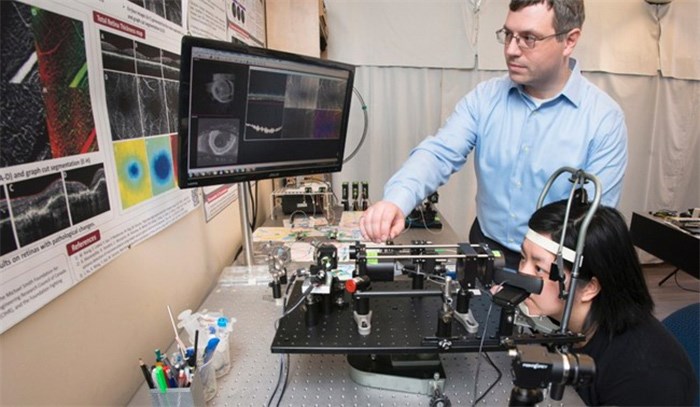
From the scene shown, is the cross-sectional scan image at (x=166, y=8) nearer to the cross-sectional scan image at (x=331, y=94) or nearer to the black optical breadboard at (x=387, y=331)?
the cross-sectional scan image at (x=331, y=94)

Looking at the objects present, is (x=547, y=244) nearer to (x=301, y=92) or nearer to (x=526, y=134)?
(x=526, y=134)

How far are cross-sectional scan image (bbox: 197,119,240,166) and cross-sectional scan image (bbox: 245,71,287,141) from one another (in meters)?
0.05

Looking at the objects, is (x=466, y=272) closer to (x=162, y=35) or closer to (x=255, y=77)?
(x=255, y=77)

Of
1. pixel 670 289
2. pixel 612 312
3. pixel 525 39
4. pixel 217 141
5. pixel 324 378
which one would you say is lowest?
pixel 670 289

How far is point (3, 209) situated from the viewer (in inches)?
20.1

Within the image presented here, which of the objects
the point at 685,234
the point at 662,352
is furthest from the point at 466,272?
the point at 685,234

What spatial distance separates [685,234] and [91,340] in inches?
134

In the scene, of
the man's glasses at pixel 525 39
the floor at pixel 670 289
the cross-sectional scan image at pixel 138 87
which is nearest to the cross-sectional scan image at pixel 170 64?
the cross-sectional scan image at pixel 138 87

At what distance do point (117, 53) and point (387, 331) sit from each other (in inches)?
32.0

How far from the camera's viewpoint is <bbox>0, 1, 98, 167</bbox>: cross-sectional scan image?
0.52 meters

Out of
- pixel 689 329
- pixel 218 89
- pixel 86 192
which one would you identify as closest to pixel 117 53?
pixel 218 89

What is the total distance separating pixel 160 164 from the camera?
37.3 inches

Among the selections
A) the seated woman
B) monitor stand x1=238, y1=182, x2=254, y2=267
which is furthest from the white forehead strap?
monitor stand x1=238, y1=182, x2=254, y2=267

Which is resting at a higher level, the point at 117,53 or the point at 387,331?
the point at 117,53
